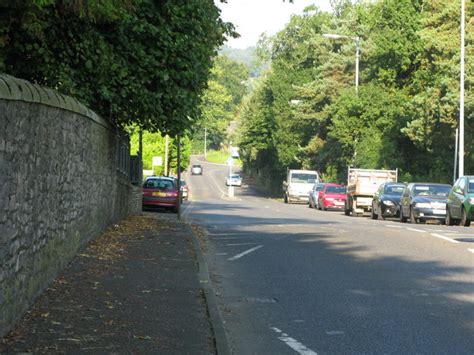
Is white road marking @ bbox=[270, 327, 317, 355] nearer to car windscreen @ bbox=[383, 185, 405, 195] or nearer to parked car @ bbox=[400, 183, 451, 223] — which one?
parked car @ bbox=[400, 183, 451, 223]

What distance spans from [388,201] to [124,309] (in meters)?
28.6

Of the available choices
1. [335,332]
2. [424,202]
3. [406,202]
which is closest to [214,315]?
[335,332]

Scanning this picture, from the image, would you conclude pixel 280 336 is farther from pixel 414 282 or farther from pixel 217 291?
pixel 414 282

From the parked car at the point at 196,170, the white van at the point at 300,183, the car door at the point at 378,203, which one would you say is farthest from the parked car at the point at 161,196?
the parked car at the point at 196,170

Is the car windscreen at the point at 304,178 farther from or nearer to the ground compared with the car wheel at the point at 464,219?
farther from the ground

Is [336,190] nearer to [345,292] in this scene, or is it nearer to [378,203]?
[378,203]

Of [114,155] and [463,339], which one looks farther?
[114,155]

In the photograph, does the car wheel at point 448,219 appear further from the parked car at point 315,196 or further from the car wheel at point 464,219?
the parked car at point 315,196

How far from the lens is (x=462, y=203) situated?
98.4ft

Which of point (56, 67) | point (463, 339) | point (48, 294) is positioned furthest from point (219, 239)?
point (463, 339)

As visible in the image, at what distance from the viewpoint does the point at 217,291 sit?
12688 millimetres

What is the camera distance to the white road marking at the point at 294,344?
846cm

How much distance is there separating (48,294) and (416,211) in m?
24.5

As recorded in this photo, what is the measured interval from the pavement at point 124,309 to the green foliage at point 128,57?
435 centimetres
